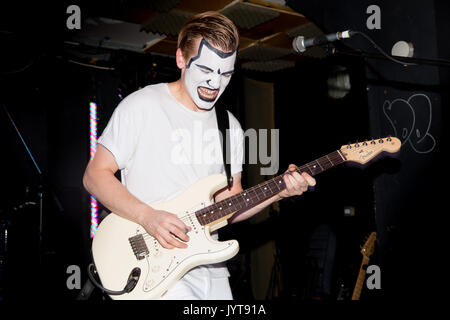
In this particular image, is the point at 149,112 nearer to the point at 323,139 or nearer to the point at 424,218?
the point at 424,218

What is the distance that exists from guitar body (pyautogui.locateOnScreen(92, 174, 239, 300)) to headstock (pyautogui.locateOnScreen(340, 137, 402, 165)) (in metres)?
0.85

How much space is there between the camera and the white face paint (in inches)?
97.7

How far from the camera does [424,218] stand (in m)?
2.67

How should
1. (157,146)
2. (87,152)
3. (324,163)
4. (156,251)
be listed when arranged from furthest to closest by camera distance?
(87,152) → (324,163) → (157,146) → (156,251)

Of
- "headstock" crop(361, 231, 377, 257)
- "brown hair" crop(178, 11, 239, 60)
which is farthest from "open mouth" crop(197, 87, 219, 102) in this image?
"headstock" crop(361, 231, 377, 257)

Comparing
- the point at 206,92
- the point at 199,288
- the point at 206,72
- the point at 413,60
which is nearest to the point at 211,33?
the point at 206,72

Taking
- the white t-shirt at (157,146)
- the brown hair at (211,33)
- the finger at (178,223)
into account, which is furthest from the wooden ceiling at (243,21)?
the finger at (178,223)

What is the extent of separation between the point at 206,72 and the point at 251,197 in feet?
2.58

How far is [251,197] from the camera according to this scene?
2.49m

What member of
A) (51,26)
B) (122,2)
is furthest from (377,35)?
(51,26)

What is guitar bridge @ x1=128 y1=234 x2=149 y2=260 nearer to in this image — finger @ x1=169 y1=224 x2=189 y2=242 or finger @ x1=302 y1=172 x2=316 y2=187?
finger @ x1=169 y1=224 x2=189 y2=242

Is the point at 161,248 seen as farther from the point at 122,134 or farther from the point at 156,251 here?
the point at 122,134

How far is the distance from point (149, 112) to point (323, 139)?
4948 mm

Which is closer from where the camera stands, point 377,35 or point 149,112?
point 149,112
